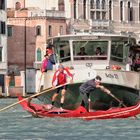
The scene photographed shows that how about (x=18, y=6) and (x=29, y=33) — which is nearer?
(x=29, y=33)

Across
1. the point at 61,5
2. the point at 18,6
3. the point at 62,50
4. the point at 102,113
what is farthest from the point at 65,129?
the point at 61,5

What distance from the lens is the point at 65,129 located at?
26625mm

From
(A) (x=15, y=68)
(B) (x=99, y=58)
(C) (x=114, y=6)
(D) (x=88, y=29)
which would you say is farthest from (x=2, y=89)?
(B) (x=99, y=58)

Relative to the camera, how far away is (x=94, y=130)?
26250 millimetres

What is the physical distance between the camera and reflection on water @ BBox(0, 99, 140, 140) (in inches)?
950

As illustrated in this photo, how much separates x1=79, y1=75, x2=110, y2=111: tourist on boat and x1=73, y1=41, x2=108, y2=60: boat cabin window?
2.38m

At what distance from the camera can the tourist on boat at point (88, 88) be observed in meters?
31.2

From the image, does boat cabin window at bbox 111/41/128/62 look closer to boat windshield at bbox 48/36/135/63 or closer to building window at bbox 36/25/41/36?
boat windshield at bbox 48/36/135/63

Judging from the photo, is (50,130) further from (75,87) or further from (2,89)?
(2,89)

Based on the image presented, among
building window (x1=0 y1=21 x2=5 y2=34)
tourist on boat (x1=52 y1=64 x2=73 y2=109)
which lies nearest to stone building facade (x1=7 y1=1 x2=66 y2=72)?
building window (x1=0 y1=21 x2=5 y2=34)

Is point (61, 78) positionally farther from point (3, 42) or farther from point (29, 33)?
point (29, 33)

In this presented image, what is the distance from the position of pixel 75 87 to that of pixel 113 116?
266 centimetres

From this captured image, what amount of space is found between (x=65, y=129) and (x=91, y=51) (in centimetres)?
791

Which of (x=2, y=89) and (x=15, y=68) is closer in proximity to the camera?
(x=2, y=89)
